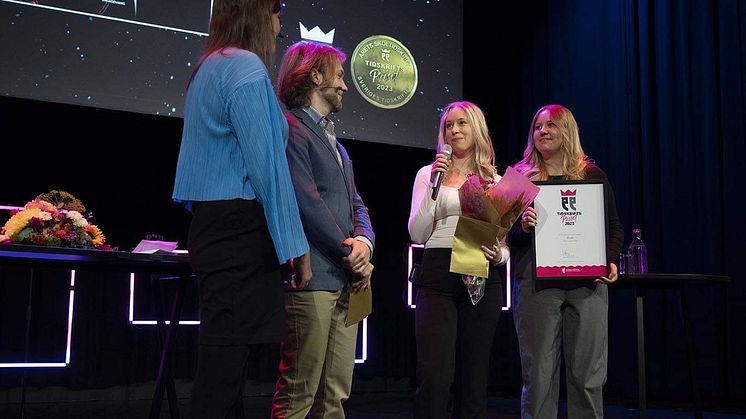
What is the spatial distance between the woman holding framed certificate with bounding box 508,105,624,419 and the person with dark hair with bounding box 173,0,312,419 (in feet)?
4.64

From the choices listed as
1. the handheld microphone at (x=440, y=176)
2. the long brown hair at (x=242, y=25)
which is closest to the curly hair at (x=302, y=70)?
the long brown hair at (x=242, y=25)

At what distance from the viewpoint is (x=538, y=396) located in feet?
9.44

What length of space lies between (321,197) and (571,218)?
1248mm

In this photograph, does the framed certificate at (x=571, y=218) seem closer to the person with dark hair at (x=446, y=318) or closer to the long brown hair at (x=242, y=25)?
the person with dark hair at (x=446, y=318)

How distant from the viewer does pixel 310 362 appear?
6.68 ft

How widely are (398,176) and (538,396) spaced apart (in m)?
3.34

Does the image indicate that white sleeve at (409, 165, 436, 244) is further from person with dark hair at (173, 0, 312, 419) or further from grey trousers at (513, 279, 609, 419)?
person with dark hair at (173, 0, 312, 419)

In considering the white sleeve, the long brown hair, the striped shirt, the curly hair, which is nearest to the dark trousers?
the striped shirt

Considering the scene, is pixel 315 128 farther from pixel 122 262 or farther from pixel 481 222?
pixel 122 262

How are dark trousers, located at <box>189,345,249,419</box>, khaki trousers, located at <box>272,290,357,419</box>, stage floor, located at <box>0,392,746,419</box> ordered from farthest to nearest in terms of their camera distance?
stage floor, located at <box>0,392,746,419</box>, khaki trousers, located at <box>272,290,357,419</box>, dark trousers, located at <box>189,345,249,419</box>

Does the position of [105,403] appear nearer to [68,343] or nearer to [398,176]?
[68,343]

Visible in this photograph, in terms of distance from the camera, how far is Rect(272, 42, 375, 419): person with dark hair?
2.04m

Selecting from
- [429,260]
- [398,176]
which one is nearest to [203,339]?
[429,260]

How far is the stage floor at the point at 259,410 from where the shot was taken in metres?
4.20
